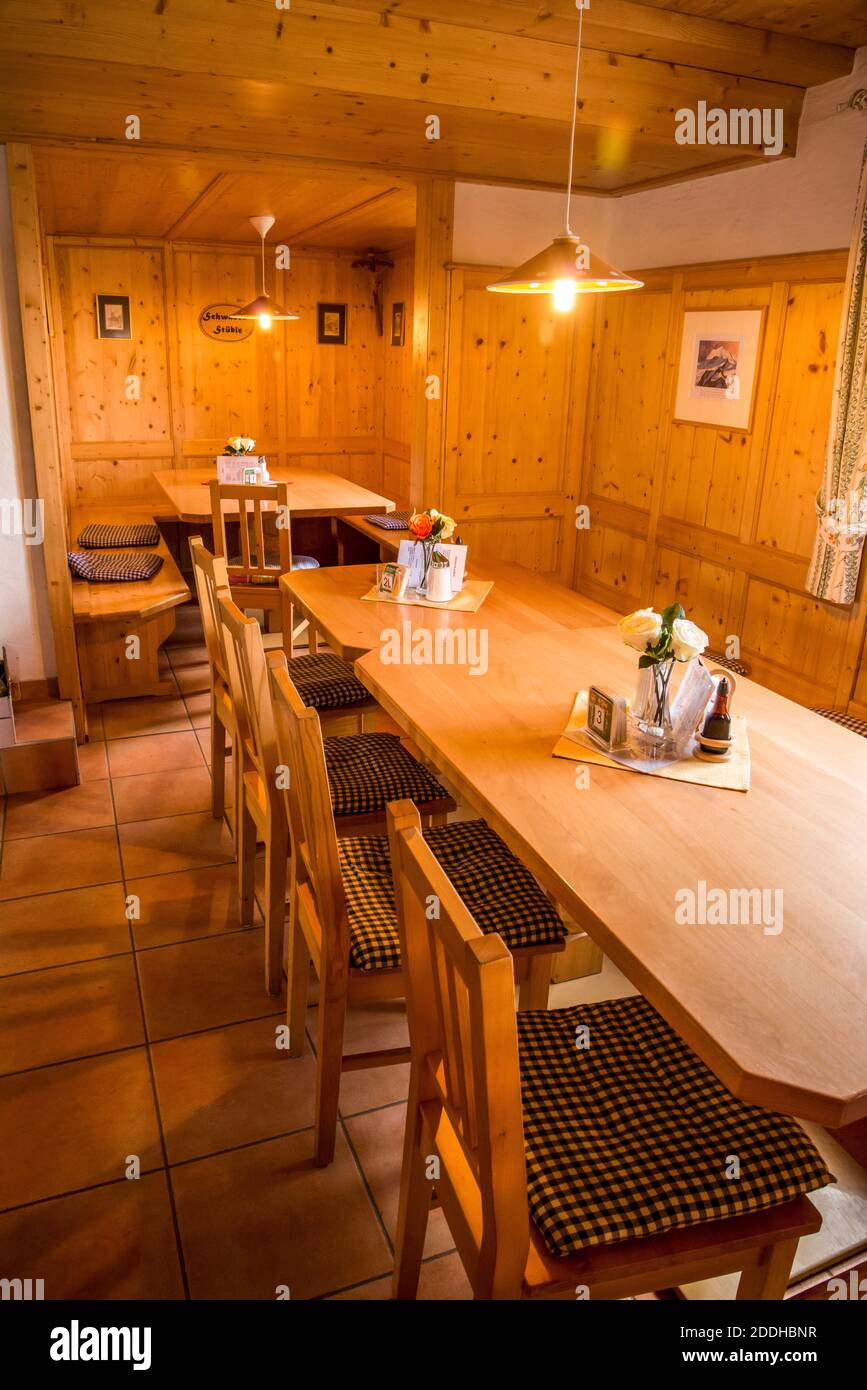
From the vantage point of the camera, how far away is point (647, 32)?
3291 mm

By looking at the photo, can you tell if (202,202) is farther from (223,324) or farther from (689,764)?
(689,764)

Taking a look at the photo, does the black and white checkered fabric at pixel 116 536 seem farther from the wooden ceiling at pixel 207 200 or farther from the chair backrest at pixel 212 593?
the chair backrest at pixel 212 593

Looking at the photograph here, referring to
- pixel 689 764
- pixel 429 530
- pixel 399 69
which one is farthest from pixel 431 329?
pixel 689 764

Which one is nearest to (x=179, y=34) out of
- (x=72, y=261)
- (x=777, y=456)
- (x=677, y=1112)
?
(x=777, y=456)

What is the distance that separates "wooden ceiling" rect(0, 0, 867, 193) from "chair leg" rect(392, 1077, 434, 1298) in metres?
3.11

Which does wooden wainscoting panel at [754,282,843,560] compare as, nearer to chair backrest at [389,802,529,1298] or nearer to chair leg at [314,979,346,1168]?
chair leg at [314,979,346,1168]

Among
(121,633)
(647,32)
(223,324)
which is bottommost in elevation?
(121,633)

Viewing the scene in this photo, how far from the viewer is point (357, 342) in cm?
786

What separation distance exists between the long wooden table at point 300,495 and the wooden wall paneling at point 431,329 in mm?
601

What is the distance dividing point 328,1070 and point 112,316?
21.4 feet

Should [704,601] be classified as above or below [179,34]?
below

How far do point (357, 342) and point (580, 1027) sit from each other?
7188 mm

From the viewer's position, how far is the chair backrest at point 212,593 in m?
2.86
